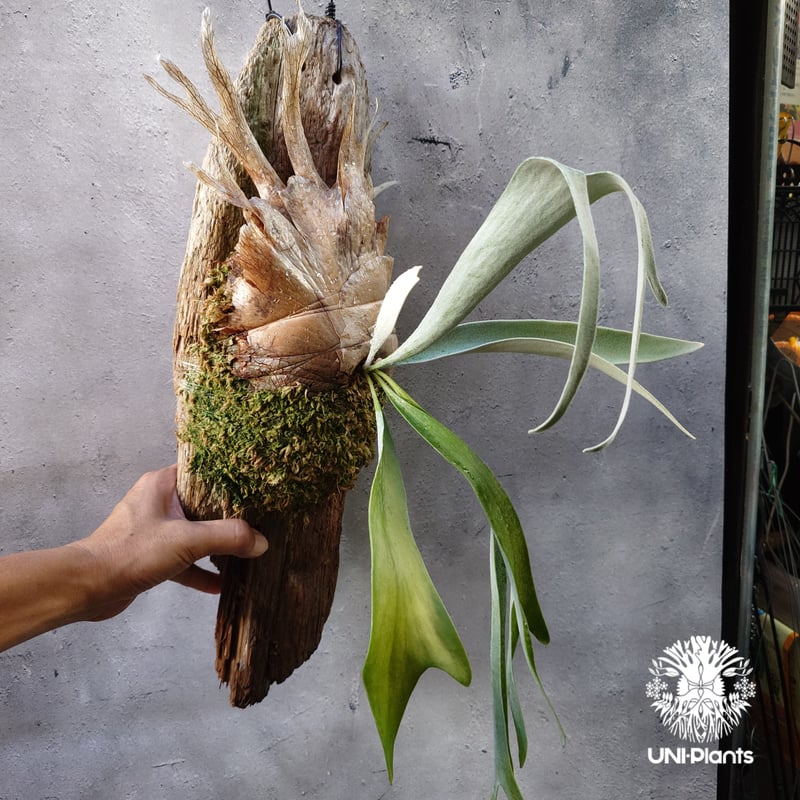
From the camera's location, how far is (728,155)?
4.00 feet

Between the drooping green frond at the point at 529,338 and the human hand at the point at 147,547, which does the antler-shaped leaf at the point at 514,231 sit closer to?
the drooping green frond at the point at 529,338

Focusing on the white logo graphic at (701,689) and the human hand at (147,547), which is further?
the white logo graphic at (701,689)

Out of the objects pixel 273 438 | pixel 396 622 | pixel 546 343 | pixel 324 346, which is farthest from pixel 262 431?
pixel 546 343

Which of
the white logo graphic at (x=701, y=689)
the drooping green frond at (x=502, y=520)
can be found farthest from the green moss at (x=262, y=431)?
the white logo graphic at (x=701, y=689)

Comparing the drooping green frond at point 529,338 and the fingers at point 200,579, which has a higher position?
the drooping green frond at point 529,338

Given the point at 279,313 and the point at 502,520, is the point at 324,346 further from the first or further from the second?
the point at 502,520

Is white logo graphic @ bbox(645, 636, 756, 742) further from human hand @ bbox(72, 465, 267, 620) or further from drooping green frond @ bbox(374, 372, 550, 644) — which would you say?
human hand @ bbox(72, 465, 267, 620)

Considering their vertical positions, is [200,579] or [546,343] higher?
[546,343]

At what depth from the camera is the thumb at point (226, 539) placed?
2.68 feet

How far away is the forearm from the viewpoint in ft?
2.44

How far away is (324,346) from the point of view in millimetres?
782

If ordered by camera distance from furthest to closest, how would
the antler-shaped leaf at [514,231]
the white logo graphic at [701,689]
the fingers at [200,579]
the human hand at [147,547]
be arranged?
1. the white logo graphic at [701,689]
2. the fingers at [200,579]
3. the human hand at [147,547]
4. the antler-shaped leaf at [514,231]

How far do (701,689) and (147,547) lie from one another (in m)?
1.11

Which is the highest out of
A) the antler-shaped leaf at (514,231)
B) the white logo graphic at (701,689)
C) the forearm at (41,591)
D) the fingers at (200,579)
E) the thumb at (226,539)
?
the antler-shaped leaf at (514,231)
